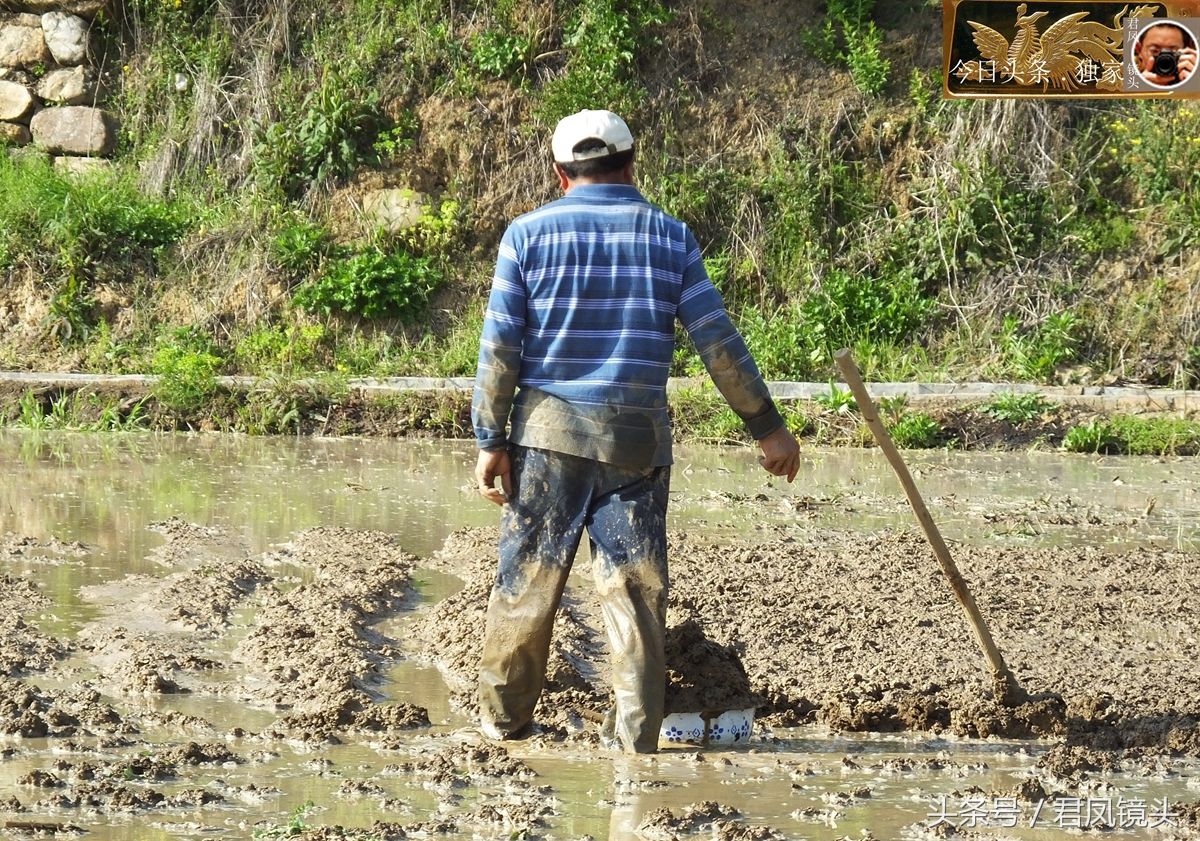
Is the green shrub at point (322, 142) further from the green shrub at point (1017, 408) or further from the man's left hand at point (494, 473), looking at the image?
the man's left hand at point (494, 473)

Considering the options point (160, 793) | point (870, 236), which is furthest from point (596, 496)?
point (870, 236)

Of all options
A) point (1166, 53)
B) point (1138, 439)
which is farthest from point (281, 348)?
point (1166, 53)

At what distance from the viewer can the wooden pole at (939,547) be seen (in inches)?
178

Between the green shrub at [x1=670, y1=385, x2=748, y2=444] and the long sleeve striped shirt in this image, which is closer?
the long sleeve striped shirt

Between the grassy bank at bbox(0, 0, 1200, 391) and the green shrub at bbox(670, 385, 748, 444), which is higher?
the grassy bank at bbox(0, 0, 1200, 391)

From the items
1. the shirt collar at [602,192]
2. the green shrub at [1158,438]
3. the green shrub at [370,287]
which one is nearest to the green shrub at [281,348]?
the green shrub at [370,287]

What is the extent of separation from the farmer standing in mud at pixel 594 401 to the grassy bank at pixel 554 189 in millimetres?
7394

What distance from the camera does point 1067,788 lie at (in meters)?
4.14

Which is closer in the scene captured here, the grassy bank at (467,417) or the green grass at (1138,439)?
the green grass at (1138,439)

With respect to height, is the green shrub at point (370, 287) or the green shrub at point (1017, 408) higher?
the green shrub at point (370, 287)

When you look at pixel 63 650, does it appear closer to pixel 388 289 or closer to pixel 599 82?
pixel 388 289

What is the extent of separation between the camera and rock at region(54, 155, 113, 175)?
540 inches

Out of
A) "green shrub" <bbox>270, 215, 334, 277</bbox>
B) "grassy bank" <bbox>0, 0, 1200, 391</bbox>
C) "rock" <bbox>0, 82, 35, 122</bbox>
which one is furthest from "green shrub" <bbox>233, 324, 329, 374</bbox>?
"rock" <bbox>0, 82, 35, 122</bbox>

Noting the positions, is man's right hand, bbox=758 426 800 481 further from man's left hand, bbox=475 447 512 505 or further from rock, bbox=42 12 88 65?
rock, bbox=42 12 88 65
